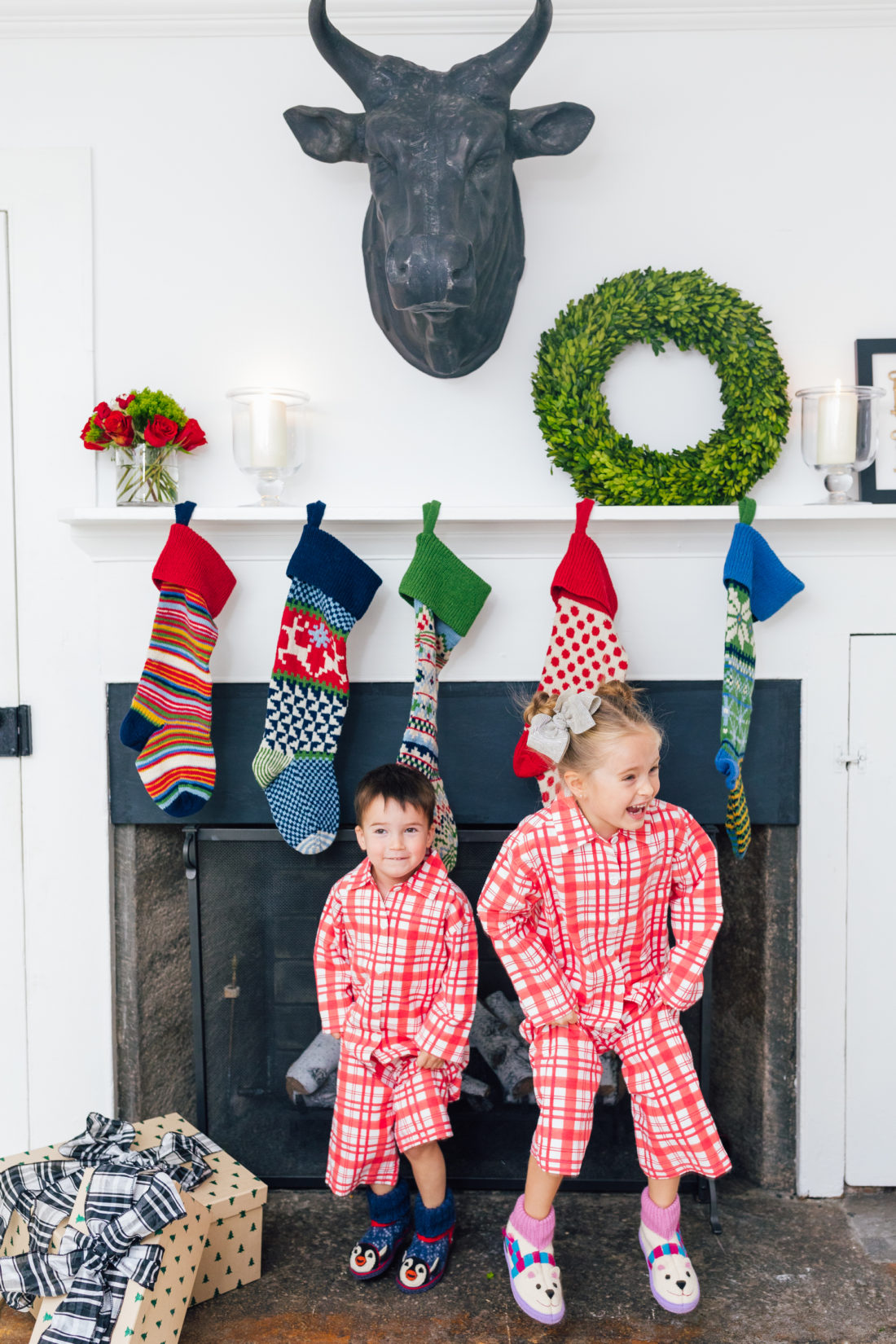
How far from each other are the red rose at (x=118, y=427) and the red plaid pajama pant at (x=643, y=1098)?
1303mm

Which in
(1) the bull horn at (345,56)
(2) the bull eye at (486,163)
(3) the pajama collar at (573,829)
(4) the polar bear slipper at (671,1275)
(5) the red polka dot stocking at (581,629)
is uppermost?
(1) the bull horn at (345,56)

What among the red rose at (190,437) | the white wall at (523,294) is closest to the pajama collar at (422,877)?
the white wall at (523,294)

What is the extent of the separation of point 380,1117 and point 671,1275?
534mm

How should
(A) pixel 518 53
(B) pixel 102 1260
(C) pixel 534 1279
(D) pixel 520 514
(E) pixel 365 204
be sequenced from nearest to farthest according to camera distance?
(B) pixel 102 1260
(C) pixel 534 1279
(A) pixel 518 53
(D) pixel 520 514
(E) pixel 365 204

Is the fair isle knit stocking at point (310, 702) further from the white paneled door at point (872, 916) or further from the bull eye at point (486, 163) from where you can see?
the white paneled door at point (872, 916)

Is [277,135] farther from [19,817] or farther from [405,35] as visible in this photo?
[19,817]

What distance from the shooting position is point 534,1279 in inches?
60.4

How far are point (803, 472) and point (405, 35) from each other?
114cm

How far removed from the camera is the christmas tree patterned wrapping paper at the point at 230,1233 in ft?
5.22

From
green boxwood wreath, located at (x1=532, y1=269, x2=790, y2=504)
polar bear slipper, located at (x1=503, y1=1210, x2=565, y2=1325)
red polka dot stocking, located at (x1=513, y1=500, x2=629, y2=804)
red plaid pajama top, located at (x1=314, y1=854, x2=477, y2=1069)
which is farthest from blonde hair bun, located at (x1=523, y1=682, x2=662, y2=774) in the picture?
polar bear slipper, located at (x1=503, y1=1210, x2=565, y2=1325)

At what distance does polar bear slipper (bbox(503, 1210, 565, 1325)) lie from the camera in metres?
1.51

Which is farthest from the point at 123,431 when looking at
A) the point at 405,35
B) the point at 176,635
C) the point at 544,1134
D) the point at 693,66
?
the point at 544,1134

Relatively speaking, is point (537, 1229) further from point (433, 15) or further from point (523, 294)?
point (433, 15)

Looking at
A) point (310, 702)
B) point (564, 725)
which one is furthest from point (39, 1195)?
point (564, 725)
